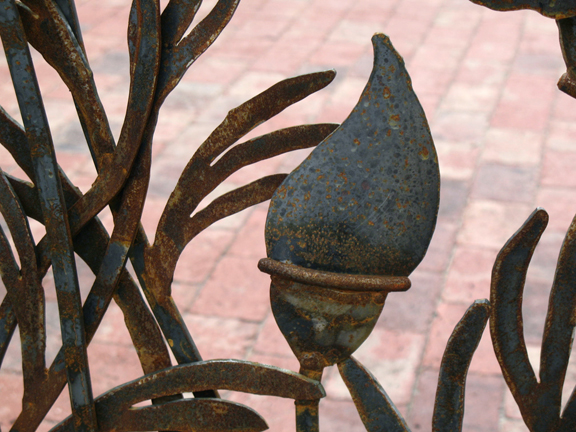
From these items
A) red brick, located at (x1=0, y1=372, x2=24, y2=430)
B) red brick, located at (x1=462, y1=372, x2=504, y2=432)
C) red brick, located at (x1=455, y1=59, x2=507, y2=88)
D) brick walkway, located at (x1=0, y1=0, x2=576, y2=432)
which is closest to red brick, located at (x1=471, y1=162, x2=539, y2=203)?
brick walkway, located at (x1=0, y1=0, x2=576, y2=432)

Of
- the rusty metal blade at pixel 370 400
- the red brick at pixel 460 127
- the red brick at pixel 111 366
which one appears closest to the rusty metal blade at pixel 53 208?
the rusty metal blade at pixel 370 400

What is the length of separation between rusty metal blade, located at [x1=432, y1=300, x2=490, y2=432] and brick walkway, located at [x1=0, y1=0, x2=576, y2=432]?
4.42ft

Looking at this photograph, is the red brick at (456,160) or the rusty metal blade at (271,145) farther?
the red brick at (456,160)

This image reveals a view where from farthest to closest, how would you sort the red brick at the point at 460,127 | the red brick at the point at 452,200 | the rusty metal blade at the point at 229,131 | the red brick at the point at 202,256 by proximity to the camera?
1. the red brick at the point at 460,127
2. the red brick at the point at 452,200
3. the red brick at the point at 202,256
4. the rusty metal blade at the point at 229,131

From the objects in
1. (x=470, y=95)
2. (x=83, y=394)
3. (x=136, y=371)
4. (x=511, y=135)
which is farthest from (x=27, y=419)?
(x=470, y=95)

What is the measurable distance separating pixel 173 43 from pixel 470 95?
3140 millimetres

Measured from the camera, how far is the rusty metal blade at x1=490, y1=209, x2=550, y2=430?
1.92 feet

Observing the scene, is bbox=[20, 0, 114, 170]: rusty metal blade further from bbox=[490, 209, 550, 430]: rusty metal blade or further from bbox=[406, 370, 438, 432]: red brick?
bbox=[406, 370, 438, 432]: red brick

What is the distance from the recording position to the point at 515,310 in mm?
613

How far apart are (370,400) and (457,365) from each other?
9 centimetres

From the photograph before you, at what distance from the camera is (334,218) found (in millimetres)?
568

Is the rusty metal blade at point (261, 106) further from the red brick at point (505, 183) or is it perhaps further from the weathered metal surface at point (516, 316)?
the red brick at point (505, 183)

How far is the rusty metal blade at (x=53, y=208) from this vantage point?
2.01ft

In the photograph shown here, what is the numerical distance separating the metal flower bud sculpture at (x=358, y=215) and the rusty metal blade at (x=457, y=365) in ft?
0.20
